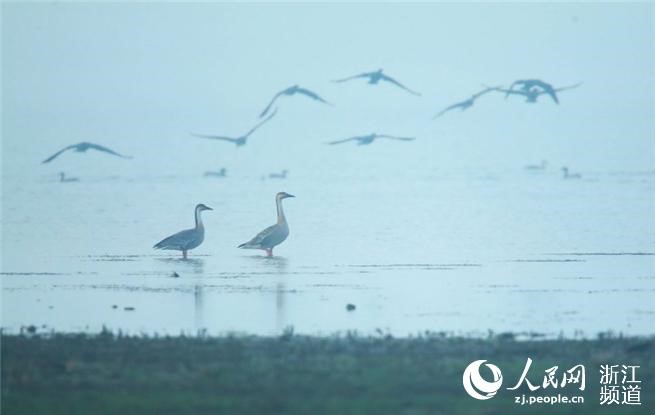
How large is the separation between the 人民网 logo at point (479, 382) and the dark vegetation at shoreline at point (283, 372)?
7 centimetres

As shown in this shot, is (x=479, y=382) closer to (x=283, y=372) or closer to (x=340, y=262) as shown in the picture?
(x=283, y=372)

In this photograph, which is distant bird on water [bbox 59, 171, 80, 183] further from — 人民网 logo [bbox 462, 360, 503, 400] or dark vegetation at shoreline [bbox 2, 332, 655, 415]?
人民网 logo [bbox 462, 360, 503, 400]

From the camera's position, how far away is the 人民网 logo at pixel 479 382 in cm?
1392

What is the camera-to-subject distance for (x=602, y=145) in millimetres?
111125

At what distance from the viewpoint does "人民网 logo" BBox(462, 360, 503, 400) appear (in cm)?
1392

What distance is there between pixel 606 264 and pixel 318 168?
55.9 meters

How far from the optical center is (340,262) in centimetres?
2733

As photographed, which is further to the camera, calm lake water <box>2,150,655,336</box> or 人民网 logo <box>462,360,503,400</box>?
calm lake water <box>2,150,655,336</box>

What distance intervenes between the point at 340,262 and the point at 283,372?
1270cm

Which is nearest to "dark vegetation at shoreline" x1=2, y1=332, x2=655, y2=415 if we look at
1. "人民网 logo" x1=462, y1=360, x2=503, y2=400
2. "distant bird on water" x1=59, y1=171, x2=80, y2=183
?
"人民网 logo" x1=462, y1=360, x2=503, y2=400

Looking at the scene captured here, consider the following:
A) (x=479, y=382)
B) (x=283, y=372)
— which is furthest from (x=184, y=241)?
(x=479, y=382)

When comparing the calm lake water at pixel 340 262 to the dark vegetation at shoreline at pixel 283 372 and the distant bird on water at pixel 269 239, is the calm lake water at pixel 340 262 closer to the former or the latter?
the distant bird on water at pixel 269 239

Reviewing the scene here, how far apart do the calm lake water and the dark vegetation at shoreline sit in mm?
1675

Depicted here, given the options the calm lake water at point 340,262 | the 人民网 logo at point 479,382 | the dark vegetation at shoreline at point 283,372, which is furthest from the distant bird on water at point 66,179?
the 人民网 logo at point 479,382
